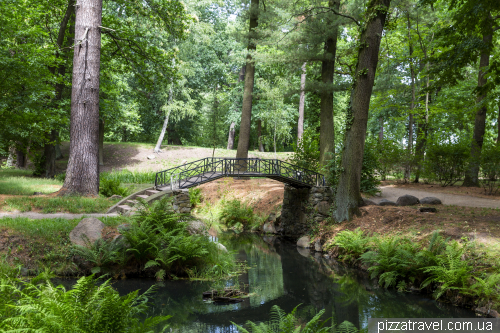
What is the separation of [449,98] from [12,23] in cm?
2316

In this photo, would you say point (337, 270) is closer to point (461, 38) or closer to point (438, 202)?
point (438, 202)

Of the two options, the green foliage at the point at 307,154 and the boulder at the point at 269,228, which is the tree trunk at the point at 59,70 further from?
the green foliage at the point at 307,154

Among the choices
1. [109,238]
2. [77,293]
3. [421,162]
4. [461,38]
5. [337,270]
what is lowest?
[337,270]

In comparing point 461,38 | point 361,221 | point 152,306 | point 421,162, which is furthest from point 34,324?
point 421,162

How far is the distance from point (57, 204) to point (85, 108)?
3226 mm

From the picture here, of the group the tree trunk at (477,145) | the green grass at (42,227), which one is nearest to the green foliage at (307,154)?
the tree trunk at (477,145)

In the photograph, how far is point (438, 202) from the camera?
44.1ft

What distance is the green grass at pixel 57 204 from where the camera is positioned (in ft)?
34.7

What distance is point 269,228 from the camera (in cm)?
1628

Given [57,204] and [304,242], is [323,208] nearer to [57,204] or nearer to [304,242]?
[304,242]

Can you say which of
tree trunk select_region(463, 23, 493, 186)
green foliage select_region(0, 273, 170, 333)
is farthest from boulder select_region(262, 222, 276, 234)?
green foliage select_region(0, 273, 170, 333)

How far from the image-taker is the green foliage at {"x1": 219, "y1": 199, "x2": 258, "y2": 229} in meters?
17.1

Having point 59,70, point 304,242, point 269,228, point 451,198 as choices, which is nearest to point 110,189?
point 269,228

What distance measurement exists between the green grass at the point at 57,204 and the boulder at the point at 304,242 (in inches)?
271
